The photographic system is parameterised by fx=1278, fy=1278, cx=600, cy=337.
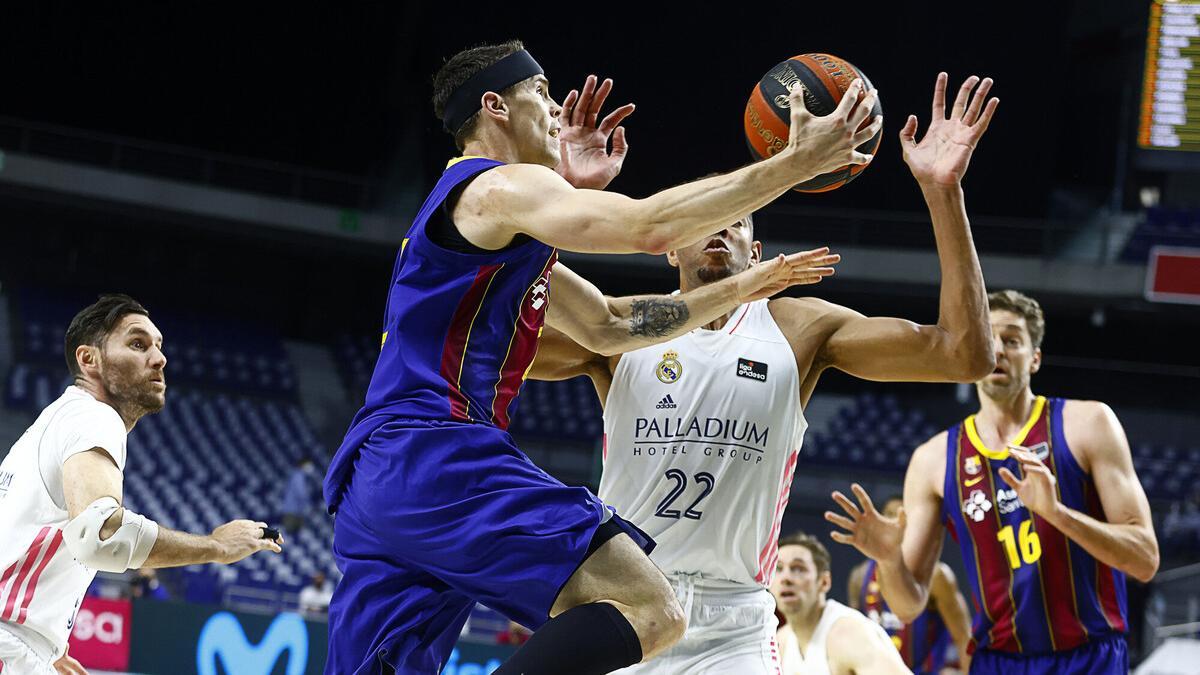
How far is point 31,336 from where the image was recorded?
20047 mm

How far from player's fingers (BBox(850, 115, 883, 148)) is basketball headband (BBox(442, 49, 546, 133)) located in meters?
0.92

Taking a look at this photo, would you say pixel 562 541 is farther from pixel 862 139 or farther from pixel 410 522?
pixel 862 139

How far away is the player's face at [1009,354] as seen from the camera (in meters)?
4.99

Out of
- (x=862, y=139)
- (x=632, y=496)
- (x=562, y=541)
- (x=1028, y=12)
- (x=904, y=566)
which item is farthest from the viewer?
(x=1028, y=12)

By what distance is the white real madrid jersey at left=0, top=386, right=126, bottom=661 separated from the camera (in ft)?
12.6

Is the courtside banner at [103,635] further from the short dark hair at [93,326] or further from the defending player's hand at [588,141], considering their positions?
the defending player's hand at [588,141]

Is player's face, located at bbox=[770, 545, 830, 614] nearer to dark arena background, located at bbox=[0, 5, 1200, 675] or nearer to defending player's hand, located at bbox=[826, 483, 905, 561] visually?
defending player's hand, located at bbox=[826, 483, 905, 561]

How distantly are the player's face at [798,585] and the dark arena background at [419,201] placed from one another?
13.2 meters

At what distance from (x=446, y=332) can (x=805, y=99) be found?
1.44 meters

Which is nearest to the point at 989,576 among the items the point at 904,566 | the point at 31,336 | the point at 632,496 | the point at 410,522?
the point at 904,566

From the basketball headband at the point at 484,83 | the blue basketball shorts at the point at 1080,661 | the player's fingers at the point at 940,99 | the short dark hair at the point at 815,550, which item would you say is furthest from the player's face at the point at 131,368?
the blue basketball shorts at the point at 1080,661

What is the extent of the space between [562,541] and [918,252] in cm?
1851

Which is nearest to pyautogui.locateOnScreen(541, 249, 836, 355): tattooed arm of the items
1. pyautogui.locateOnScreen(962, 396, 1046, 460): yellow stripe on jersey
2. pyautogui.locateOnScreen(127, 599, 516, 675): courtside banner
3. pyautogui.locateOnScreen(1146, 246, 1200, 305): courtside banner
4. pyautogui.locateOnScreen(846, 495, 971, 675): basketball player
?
pyautogui.locateOnScreen(962, 396, 1046, 460): yellow stripe on jersey

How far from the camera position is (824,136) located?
2857 millimetres
